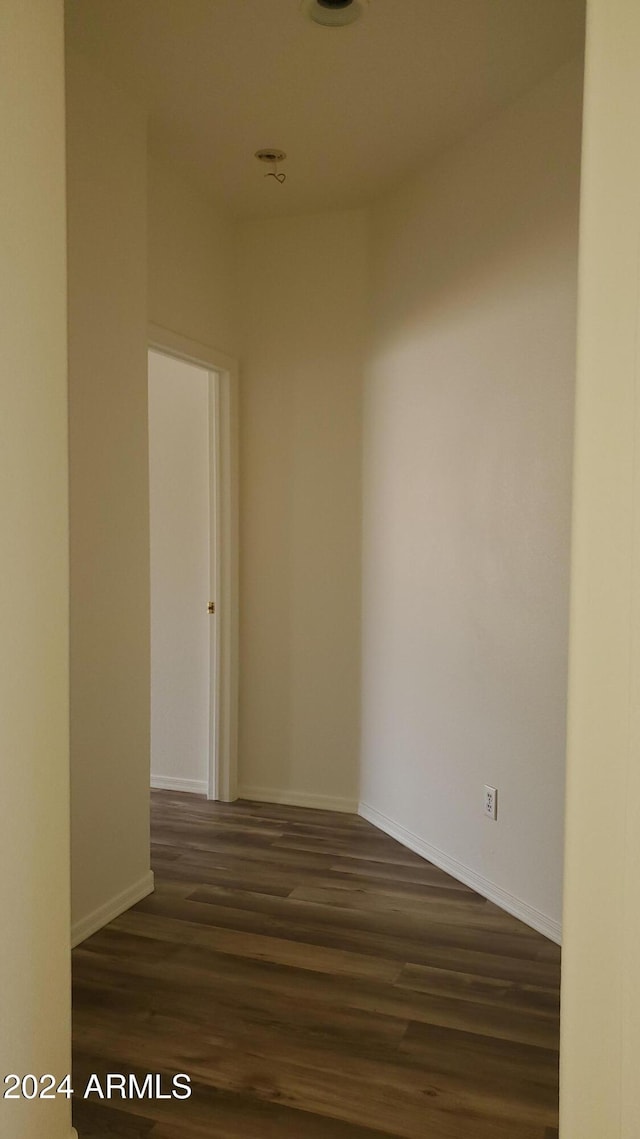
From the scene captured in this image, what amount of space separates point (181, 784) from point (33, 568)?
3190 mm

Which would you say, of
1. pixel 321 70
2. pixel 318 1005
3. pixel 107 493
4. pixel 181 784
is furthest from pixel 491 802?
pixel 321 70

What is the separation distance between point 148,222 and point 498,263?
1.46 metres

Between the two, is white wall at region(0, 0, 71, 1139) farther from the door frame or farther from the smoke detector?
the door frame

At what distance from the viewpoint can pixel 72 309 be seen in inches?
115

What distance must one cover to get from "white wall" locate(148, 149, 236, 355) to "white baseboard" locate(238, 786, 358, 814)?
219cm

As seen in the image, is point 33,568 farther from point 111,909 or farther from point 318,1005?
point 111,909

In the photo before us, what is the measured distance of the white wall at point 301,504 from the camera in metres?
4.36

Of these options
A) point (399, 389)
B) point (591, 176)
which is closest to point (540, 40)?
point (399, 389)

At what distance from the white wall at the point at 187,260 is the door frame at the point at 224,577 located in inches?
11.2

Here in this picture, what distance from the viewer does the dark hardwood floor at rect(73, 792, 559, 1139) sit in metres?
2.06

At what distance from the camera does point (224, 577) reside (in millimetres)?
4508

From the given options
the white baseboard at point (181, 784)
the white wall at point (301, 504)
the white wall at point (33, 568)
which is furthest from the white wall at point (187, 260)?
the white baseboard at point (181, 784)

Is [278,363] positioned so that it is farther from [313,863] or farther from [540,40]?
[313,863]

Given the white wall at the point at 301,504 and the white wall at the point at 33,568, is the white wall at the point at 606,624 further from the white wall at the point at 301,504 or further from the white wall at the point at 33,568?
the white wall at the point at 301,504
